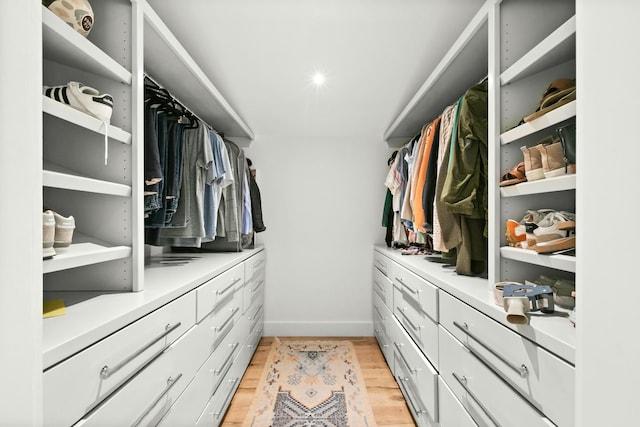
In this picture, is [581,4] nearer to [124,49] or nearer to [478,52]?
[478,52]

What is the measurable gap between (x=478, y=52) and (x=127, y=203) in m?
1.70

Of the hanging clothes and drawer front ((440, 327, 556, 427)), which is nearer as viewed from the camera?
drawer front ((440, 327, 556, 427))

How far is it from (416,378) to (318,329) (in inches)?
69.9

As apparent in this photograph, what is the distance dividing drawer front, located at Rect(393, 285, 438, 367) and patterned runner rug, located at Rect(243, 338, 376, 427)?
0.56m

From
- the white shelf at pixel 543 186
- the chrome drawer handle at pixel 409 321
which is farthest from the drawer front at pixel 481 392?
the white shelf at pixel 543 186

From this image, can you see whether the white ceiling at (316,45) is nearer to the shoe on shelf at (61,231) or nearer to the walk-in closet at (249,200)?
the walk-in closet at (249,200)

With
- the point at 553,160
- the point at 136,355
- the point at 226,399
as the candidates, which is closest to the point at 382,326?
the point at 226,399

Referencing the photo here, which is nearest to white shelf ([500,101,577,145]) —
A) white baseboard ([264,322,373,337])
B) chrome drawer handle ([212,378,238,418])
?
chrome drawer handle ([212,378,238,418])

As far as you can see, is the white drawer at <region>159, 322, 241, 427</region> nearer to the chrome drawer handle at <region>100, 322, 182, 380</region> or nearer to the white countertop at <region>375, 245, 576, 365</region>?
the chrome drawer handle at <region>100, 322, 182, 380</region>

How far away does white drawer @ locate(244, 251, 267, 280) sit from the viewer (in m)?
2.48

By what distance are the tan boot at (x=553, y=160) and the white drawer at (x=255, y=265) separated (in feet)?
6.30

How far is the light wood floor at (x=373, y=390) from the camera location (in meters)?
1.92

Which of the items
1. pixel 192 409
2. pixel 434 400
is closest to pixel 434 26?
pixel 434 400

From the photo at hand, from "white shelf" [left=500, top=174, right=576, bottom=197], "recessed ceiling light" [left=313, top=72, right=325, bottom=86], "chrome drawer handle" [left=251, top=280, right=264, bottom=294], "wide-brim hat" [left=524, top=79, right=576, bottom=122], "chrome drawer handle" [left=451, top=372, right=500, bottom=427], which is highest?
"recessed ceiling light" [left=313, top=72, right=325, bottom=86]
